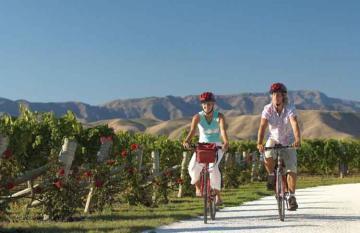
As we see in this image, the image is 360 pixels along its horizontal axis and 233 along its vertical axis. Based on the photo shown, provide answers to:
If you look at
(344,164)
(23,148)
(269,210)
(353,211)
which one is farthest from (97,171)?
(344,164)

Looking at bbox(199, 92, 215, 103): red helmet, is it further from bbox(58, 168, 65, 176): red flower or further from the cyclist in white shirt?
bbox(58, 168, 65, 176): red flower

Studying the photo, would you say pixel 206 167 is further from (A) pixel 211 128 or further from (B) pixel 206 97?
(B) pixel 206 97

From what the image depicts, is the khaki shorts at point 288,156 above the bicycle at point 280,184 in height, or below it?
above

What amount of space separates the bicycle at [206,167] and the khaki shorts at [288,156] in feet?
2.80

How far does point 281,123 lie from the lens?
33.9ft

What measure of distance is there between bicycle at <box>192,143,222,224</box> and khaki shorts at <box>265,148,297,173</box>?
85cm

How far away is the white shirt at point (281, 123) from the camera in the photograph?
1031 cm

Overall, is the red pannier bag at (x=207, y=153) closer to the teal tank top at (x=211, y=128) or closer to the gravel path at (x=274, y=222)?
the teal tank top at (x=211, y=128)

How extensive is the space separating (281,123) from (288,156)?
0.57m

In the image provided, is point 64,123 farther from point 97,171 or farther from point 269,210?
point 269,210

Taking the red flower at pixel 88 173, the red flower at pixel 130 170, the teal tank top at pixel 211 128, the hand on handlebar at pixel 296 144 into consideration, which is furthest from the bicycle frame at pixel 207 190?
the red flower at pixel 130 170

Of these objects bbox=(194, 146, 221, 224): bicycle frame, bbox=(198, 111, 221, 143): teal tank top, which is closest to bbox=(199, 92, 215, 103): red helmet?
bbox=(198, 111, 221, 143): teal tank top

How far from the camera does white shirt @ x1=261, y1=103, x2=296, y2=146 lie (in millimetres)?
10312

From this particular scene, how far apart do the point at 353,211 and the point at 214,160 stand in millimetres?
3887
